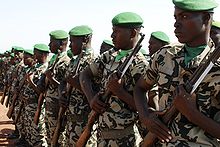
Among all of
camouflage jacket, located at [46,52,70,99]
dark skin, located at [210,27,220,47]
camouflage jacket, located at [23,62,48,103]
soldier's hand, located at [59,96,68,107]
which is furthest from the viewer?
camouflage jacket, located at [23,62,48,103]

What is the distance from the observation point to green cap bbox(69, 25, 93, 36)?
547cm

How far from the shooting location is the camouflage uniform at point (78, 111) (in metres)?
5.36

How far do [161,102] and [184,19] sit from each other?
0.72 meters

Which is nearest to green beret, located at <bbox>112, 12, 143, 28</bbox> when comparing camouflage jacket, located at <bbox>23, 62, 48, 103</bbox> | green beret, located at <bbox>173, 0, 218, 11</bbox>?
green beret, located at <bbox>173, 0, 218, 11</bbox>

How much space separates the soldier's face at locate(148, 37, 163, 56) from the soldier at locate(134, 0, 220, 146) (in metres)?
3.34

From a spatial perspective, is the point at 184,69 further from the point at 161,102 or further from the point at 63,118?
the point at 63,118

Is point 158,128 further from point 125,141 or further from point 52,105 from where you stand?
point 52,105

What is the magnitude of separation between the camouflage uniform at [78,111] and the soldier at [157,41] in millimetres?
1407

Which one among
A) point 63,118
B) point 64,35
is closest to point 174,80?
point 63,118

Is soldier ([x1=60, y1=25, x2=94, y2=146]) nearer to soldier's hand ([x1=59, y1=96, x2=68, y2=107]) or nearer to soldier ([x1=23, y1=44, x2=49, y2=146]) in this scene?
soldier's hand ([x1=59, y1=96, x2=68, y2=107])

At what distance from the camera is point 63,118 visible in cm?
591

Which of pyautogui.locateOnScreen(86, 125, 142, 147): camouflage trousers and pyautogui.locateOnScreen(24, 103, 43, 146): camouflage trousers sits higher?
pyautogui.locateOnScreen(86, 125, 142, 147): camouflage trousers

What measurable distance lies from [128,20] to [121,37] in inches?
8.0

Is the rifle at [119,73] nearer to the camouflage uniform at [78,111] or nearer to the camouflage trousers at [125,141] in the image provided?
the camouflage trousers at [125,141]
